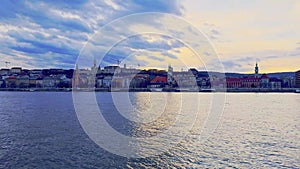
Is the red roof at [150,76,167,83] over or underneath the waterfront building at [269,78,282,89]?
over

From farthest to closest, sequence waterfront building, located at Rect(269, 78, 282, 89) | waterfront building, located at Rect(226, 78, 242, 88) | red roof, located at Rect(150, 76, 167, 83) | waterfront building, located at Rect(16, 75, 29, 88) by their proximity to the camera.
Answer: waterfront building, located at Rect(16, 75, 29, 88) < waterfront building, located at Rect(226, 78, 242, 88) < red roof, located at Rect(150, 76, 167, 83) < waterfront building, located at Rect(269, 78, 282, 89)

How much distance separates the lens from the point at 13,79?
444ft

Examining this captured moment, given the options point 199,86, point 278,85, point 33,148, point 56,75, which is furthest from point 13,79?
point 33,148

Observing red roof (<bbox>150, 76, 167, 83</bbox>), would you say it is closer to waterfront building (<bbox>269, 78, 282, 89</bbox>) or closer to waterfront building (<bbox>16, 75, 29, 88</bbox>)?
waterfront building (<bbox>269, 78, 282, 89</bbox>)

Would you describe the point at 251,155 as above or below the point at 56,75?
below

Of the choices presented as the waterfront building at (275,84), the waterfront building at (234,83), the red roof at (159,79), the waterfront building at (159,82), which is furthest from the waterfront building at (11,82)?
the waterfront building at (275,84)

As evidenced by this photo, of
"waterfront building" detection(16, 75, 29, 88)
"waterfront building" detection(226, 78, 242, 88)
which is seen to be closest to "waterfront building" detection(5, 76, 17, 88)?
"waterfront building" detection(16, 75, 29, 88)

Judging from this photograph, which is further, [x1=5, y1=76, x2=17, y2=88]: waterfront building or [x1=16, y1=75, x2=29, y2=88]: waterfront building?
[x1=5, y1=76, x2=17, y2=88]: waterfront building

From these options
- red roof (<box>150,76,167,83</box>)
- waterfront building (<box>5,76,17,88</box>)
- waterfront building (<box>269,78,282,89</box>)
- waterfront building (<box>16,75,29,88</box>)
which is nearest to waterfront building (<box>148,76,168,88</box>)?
red roof (<box>150,76,167,83</box>)

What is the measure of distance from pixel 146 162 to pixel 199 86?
109251 millimetres

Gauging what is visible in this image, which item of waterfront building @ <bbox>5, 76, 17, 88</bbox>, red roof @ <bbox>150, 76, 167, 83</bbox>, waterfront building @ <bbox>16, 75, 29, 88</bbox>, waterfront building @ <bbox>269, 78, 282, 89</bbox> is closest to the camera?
waterfront building @ <bbox>269, 78, 282, 89</bbox>

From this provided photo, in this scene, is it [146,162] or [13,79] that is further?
[13,79]

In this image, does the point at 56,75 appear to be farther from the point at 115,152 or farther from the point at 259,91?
the point at 115,152

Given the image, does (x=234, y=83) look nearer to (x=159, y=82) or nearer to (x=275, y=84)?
(x=275, y=84)
